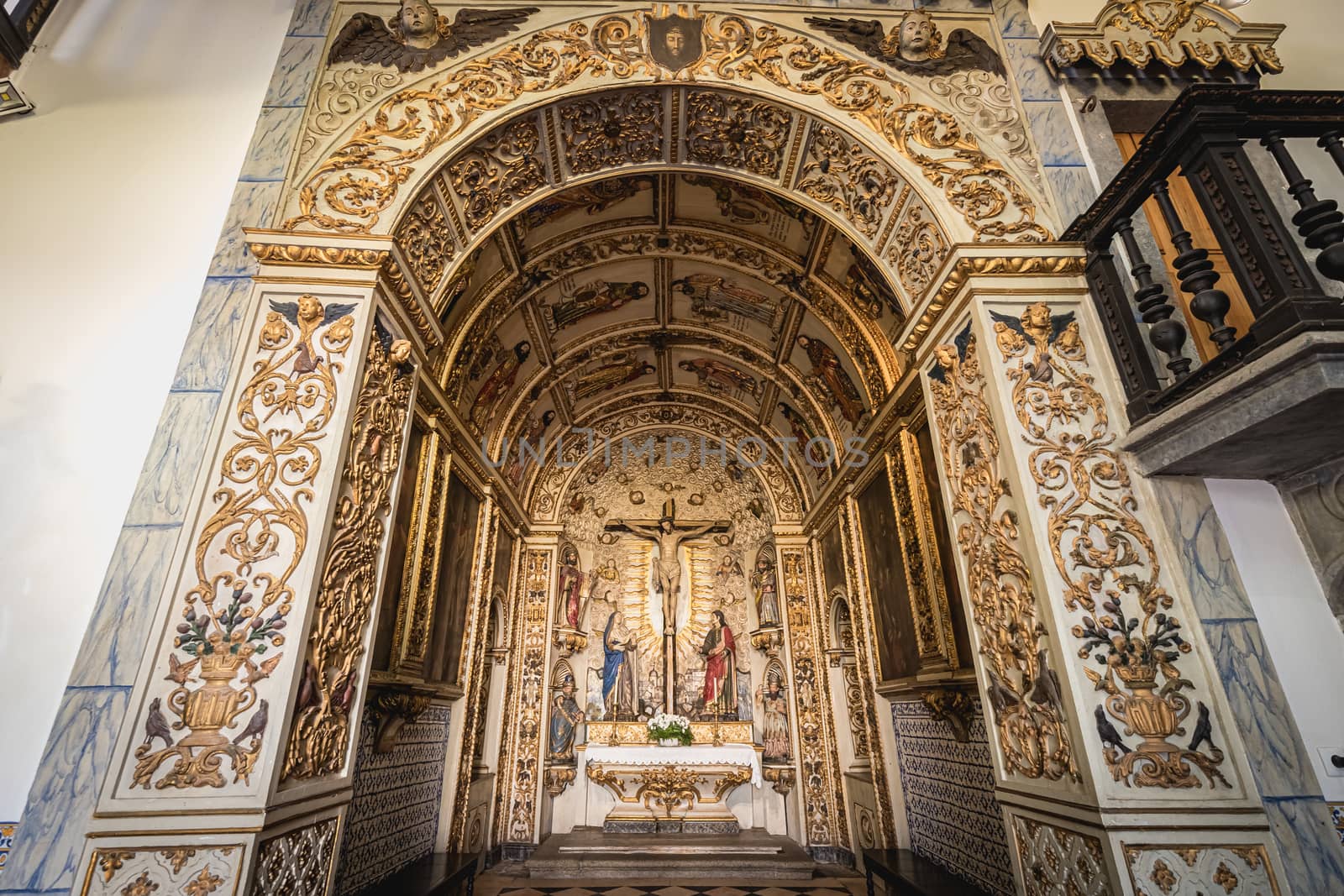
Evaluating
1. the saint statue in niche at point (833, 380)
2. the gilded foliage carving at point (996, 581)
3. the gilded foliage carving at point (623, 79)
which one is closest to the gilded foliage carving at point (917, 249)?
the gilded foliage carving at point (623, 79)

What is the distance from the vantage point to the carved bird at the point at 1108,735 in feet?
10.8

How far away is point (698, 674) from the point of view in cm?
1149

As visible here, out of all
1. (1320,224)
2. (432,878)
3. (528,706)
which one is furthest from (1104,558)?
(528,706)

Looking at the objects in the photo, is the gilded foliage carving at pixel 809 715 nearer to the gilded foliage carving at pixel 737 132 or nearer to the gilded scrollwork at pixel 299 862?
the gilded foliage carving at pixel 737 132

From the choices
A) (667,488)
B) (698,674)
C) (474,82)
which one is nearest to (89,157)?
(474,82)

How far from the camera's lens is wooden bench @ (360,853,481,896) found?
543 cm

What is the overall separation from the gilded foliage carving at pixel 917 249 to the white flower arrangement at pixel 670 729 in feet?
25.5

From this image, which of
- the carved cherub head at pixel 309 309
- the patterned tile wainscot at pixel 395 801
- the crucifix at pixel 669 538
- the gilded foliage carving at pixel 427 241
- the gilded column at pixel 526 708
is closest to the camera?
the carved cherub head at pixel 309 309

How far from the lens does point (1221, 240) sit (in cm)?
341

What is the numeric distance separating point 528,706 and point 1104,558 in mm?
8670

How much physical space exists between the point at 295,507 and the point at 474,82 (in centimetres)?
373

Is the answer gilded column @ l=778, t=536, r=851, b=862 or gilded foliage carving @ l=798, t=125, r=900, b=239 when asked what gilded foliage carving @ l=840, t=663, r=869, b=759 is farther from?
gilded foliage carving @ l=798, t=125, r=900, b=239

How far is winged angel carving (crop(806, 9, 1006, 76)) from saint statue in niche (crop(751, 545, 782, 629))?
801 centimetres

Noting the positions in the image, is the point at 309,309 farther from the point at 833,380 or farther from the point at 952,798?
the point at 952,798
